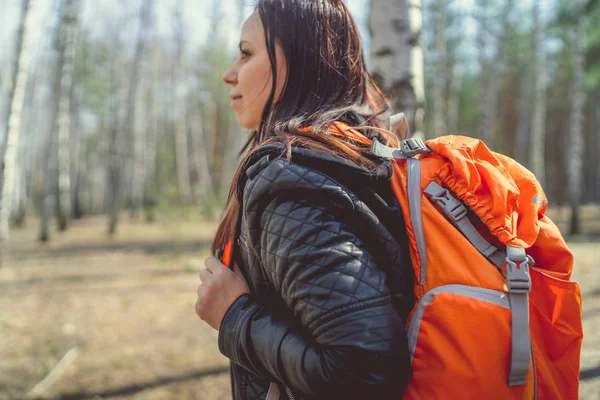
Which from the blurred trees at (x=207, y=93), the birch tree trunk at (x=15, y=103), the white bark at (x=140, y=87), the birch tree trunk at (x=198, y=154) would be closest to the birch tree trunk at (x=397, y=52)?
the blurred trees at (x=207, y=93)

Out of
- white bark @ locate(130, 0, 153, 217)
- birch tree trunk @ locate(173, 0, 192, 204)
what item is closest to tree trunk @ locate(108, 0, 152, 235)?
white bark @ locate(130, 0, 153, 217)

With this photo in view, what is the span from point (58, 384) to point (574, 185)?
12420mm

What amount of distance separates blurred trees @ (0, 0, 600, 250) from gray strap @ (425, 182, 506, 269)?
1531mm

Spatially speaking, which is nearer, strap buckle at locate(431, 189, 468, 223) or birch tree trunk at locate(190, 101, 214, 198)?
strap buckle at locate(431, 189, 468, 223)

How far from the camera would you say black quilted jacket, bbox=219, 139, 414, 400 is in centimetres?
94

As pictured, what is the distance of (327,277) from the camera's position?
94 centimetres

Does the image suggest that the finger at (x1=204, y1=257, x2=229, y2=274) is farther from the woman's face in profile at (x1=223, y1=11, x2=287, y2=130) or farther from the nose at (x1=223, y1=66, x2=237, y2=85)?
the nose at (x1=223, y1=66, x2=237, y2=85)

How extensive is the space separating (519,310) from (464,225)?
220mm

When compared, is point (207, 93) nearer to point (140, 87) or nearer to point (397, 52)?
point (140, 87)

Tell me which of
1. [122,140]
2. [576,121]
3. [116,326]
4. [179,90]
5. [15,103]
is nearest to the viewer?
[116,326]

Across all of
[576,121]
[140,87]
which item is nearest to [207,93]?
[140,87]

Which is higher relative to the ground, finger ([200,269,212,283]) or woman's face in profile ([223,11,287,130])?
woman's face in profile ([223,11,287,130])

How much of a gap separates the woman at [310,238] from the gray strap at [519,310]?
23cm

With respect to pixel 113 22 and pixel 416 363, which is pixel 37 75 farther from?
pixel 416 363
